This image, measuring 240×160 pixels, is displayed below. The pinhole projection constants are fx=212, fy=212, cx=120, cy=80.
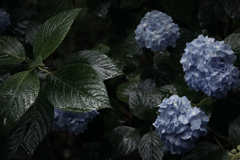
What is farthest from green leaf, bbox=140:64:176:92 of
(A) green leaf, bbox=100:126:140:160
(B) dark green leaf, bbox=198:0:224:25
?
(B) dark green leaf, bbox=198:0:224:25

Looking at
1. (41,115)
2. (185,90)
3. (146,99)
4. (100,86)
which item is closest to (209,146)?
(185,90)

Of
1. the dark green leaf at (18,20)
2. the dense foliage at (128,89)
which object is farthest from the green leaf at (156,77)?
the dark green leaf at (18,20)

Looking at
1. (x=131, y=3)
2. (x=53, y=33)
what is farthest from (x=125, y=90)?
(x=53, y=33)

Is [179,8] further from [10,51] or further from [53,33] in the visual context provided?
[10,51]

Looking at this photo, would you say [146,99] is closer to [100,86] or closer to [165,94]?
[165,94]

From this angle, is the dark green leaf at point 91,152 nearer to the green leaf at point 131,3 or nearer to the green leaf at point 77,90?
the green leaf at point 77,90

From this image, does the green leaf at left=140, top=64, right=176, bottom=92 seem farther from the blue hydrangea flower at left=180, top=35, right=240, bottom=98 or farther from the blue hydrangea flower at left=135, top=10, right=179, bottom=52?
the blue hydrangea flower at left=180, top=35, right=240, bottom=98

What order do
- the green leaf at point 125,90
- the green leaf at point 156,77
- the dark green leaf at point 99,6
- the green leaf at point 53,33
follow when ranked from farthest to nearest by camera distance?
the dark green leaf at point 99,6 → the green leaf at point 125,90 → the green leaf at point 156,77 → the green leaf at point 53,33
